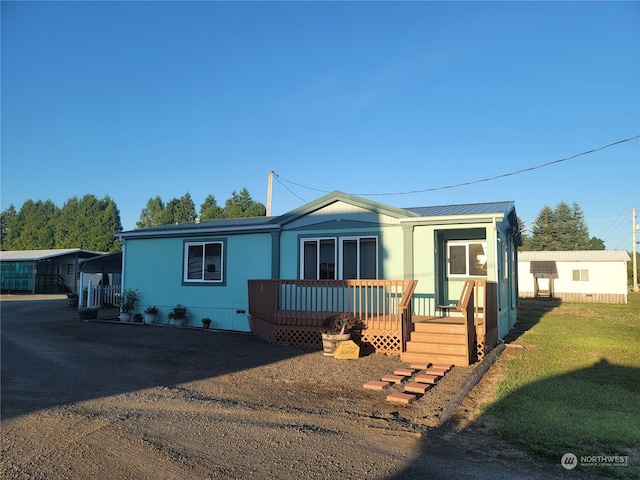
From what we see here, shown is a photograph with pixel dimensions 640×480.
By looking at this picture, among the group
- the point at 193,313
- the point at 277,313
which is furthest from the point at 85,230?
the point at 277,313

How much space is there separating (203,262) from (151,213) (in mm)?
53066

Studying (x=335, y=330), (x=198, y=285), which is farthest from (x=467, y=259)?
(x=198, y=285)

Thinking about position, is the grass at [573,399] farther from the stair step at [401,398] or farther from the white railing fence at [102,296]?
the white railing fence at [102,296]

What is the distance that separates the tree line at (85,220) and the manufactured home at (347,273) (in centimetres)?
3685

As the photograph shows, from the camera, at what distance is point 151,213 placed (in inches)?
2458

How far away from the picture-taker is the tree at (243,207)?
151ft

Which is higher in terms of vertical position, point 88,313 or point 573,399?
point 88,313

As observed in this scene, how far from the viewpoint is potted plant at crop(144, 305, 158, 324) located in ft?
46.0

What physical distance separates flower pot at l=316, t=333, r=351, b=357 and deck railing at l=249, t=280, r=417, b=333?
2.43 feet

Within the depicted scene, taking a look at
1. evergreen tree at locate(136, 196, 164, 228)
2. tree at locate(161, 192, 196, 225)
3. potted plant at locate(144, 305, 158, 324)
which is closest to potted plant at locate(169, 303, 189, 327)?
potted plant at locate(144, 305, 158, 324)

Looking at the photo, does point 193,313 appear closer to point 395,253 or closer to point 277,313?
point 277,313

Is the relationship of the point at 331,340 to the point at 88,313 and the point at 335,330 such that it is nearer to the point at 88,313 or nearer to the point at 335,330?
the point at 335,330

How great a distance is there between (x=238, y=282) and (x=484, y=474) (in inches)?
403

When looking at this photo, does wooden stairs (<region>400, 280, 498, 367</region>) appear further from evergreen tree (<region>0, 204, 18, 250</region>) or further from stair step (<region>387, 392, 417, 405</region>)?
evergreen tree (<region>0, 204, 18, 250</region>)
